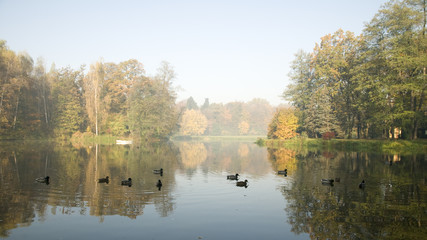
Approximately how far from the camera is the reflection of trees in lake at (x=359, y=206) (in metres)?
11.5

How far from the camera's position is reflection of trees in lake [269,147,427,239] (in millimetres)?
11484

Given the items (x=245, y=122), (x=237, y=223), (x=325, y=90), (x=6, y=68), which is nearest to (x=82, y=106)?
(x=6, y=68)

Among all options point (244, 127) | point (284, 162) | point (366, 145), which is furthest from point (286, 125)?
point (244, 127)

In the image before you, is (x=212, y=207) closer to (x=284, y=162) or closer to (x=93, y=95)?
(x=284, y=162)

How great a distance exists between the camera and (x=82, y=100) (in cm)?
8925

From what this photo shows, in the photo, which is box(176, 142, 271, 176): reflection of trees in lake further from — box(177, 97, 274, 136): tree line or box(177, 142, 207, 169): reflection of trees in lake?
box(177, 97, 274, 136): tree line

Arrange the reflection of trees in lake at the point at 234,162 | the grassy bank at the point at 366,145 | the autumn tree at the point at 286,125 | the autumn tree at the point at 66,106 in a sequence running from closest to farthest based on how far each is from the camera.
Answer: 1. the reflection of trees in lake at the point at 234,162
2. the grassy bank at the point at 366,145
3. the autumn tree at the point at 286,125
4. the autumn tree at the point at 66,106

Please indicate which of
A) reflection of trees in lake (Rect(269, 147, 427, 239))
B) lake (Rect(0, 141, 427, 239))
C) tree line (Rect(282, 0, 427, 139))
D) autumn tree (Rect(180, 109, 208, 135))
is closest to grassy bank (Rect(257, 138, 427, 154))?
tree line (Rect(282, 0, 427, 139))

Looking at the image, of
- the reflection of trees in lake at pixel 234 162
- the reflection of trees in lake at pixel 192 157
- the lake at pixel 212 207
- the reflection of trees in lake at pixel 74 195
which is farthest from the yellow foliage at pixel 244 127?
the reflection of trees in lake at pixel 74 195

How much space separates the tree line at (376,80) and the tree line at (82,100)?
124 ft

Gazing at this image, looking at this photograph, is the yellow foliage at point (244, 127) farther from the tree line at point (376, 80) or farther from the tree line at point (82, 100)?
the tree line at point (376, 80)

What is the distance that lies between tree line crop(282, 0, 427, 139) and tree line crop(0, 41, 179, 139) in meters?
37.8

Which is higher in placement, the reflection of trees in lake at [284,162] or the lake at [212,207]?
the reflection of trees in lake at [284,162]

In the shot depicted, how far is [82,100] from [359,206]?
87709mm
